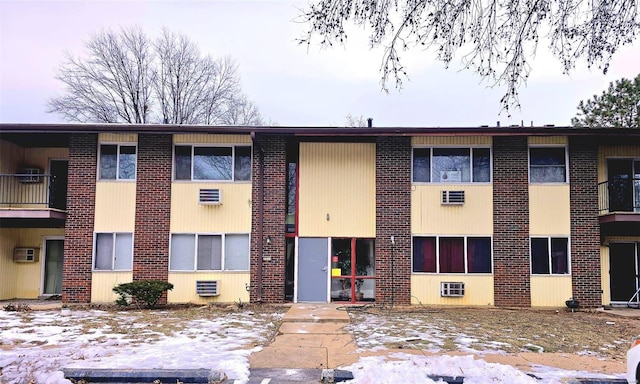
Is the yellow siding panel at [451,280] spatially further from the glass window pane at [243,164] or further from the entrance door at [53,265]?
the entrance door at [53,265]

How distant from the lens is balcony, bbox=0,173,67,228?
48.6 feet

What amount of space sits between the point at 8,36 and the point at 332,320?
13401mm

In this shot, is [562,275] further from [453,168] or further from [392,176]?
[392,176]

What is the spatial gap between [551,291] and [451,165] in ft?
15.3

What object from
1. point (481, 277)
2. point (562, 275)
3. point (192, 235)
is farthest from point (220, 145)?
point (562, 275)

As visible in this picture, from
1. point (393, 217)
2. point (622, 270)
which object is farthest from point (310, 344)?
point (622, 270)

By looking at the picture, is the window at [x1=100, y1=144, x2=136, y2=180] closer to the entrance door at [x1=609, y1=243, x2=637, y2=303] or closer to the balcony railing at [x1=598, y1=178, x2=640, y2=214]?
the balcony railing at [x1=598, y1=178, x2=640, y2=214]

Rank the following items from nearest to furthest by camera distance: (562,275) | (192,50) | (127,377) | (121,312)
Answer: (127,377) < (121,312) < (562,275) < (192,50)

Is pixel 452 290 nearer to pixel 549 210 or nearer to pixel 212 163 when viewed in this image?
pixel 549 210

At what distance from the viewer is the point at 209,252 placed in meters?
14.3

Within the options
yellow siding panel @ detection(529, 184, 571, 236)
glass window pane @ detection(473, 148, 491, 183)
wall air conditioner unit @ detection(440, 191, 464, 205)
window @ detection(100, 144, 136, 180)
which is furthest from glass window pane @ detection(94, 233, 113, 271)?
yellow siding panel @ detection(529, 184, 571, 236)

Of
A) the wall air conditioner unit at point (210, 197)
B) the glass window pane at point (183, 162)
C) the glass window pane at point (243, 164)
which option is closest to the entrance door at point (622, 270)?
the glass window pane at point (243, 164)

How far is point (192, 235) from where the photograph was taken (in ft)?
47.0

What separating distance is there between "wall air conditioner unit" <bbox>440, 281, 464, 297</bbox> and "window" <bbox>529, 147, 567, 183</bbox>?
3.87 meters
